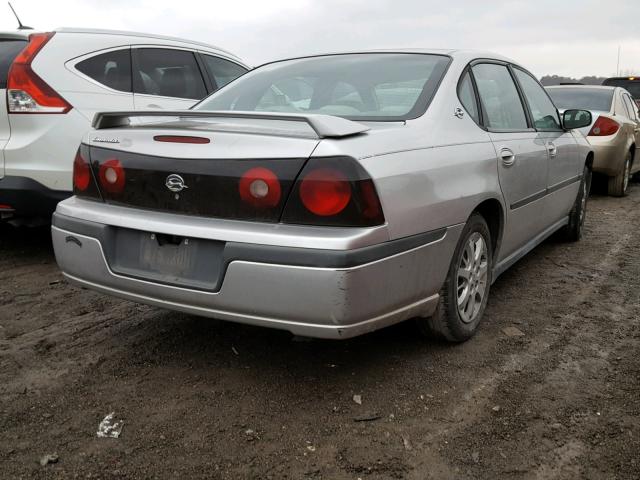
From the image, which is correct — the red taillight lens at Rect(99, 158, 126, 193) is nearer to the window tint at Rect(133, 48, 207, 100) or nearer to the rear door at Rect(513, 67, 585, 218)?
the window tint at Rect(133, 48, 207, 100)

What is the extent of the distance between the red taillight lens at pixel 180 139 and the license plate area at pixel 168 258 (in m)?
0.39

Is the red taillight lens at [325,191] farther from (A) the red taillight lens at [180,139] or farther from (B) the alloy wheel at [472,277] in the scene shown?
(B) the alloy wheel at [472,277]

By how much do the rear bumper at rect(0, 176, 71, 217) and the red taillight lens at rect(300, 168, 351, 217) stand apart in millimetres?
2667

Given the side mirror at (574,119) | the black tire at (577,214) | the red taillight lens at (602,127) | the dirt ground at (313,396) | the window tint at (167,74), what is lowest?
the dirt ground at (313,396)

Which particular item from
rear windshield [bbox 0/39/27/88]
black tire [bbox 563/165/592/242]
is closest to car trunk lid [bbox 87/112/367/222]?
rear windshield [bbox 0/39/27/88]

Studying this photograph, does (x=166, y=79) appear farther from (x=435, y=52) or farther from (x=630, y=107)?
(x=630, y=107)

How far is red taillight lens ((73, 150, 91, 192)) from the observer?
286 cm

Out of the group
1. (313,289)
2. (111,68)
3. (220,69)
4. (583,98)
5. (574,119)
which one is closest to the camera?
(313,289)

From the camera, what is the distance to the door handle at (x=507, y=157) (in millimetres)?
3320

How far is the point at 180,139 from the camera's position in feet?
8.33

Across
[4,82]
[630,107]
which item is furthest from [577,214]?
[630,107]

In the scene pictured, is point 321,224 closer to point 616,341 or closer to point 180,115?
point 180,115

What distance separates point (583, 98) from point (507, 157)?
6187mm

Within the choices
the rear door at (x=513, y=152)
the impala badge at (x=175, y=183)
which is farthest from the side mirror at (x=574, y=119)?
the impala badge at (x=175, y=183)
